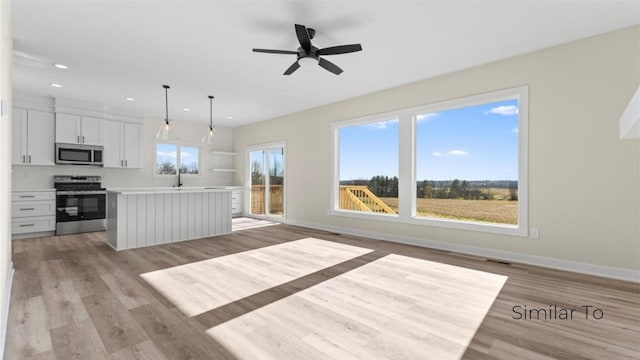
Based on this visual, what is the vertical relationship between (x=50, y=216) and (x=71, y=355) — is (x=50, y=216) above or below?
above

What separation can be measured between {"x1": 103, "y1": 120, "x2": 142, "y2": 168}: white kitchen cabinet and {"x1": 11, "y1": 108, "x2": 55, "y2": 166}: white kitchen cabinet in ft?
2.95

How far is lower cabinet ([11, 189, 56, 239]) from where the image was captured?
5230 mm

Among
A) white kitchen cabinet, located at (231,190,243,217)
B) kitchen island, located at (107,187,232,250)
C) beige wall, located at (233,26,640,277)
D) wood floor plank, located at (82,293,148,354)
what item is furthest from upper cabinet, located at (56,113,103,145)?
beige wall, located at (233,26,640,277)

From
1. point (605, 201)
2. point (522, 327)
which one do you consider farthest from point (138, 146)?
point (605, 201)

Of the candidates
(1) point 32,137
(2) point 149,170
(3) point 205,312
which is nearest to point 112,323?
(3) point 205,312

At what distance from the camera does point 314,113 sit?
21.5ft

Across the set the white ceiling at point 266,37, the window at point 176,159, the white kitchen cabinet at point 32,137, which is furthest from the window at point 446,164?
the white kitchen cabinet at point 32,137

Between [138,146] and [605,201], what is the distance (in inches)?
328

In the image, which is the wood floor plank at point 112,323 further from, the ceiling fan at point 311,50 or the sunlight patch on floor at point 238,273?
the ceiling fan at point 311,50

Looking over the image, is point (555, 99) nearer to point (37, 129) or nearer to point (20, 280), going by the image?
point (20, 280)

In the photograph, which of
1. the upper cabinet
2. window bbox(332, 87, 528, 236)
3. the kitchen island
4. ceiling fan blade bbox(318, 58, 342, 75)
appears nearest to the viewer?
ceiling fan blade bbox(318, 58, 342, 75)

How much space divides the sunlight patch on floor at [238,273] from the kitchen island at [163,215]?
152 cm

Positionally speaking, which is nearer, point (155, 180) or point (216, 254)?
point (216, 254)

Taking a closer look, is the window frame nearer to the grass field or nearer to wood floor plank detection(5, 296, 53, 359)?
wood floor plank detection(5, 296, 53, 359)
